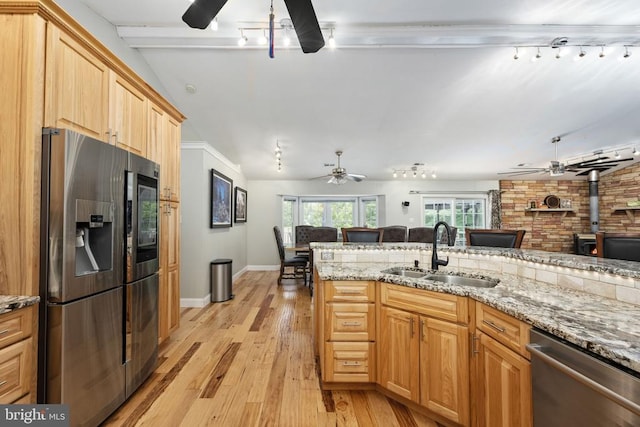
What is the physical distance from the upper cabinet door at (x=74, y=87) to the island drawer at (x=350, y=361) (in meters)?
2.09

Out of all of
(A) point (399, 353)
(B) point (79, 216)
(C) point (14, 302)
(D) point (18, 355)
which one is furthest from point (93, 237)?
(A) point (399, 353)

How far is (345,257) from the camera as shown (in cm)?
247

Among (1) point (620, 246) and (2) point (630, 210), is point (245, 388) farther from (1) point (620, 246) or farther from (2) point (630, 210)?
(2) point (630, 210)

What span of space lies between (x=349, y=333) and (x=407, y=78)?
282cm

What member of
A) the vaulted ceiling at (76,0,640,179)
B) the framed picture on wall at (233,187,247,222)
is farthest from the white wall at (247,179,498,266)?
the vaulted ceiling at (76,0,640,179)

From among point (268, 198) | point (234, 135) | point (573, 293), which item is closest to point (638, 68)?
point (573, 293)

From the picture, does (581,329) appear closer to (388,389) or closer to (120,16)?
(388,389)

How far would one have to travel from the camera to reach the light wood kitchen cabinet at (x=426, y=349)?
1466 millimetres

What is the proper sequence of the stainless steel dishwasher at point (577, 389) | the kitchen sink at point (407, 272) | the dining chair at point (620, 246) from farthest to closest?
the kitchen sink at point (407, 272)
the dining chair at point (620, 246)
the stainless steel dishwasher at point (577, 389)

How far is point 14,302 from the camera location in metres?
1.17

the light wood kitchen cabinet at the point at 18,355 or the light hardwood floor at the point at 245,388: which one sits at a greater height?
the light wood kitchen cabinet at the point at 18,355

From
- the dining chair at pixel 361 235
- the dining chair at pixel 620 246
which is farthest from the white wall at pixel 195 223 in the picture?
the dining chair at pixel 620 246

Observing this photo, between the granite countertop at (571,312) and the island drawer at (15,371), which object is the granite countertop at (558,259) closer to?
the granite countertop at (571,312)

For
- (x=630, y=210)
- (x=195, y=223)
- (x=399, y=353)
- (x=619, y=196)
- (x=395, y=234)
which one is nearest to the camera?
(x=399, y=353)
